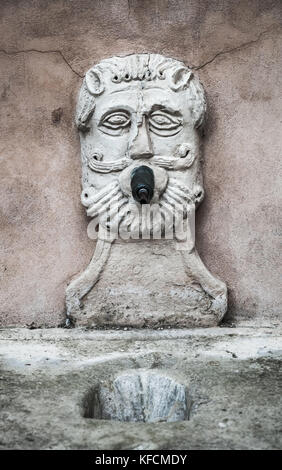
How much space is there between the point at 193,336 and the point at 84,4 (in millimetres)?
1646

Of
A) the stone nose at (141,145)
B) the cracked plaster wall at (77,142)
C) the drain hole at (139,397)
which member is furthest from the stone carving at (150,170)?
the drain hole at (139,397)

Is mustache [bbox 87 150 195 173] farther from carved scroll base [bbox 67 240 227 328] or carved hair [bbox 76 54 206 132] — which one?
carved scroll base [bbox 67 240 227 328]

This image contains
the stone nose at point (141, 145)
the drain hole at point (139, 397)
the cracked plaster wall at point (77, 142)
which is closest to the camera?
the drain hole at point (139, 397)

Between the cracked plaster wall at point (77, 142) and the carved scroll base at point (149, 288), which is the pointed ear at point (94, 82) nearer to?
the cracked plaster wall at point (77, 142)

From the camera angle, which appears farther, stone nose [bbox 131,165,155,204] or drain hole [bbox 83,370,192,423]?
stone nose [bbox 131,165,155,204]

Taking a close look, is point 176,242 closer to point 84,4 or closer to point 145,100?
point 145,100

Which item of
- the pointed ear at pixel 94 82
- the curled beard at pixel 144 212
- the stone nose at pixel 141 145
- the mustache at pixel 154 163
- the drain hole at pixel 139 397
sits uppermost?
the pointed ear at pixel 94 82

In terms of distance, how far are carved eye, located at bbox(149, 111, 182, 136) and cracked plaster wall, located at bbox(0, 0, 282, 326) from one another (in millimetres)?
212

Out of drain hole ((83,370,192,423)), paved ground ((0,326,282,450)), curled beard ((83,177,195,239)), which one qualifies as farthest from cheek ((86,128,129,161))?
drain hole ((83,370,192,423))

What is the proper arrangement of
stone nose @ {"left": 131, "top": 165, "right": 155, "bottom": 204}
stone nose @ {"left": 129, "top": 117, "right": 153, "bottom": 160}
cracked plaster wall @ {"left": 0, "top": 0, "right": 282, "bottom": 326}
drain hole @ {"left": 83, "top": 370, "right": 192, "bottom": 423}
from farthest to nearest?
cracked plaster wall @ {"left": 0, "top": 0, "right": 282, "bottom": 326}
stone nose @ {"left": 129, "top": 117, "right": 153, "bottom": 160}
stone nose @ {"left": 131, "top": 165, "right": 155, "bottom": 204}
drain hole @ {"left": 83, "top": 370, "right": 192, "bottom": 423}

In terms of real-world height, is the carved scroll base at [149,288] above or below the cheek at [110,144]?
below

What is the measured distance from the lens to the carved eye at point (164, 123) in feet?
10.5

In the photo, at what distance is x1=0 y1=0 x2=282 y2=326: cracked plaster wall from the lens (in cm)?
331

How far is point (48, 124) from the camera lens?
11.1ft
